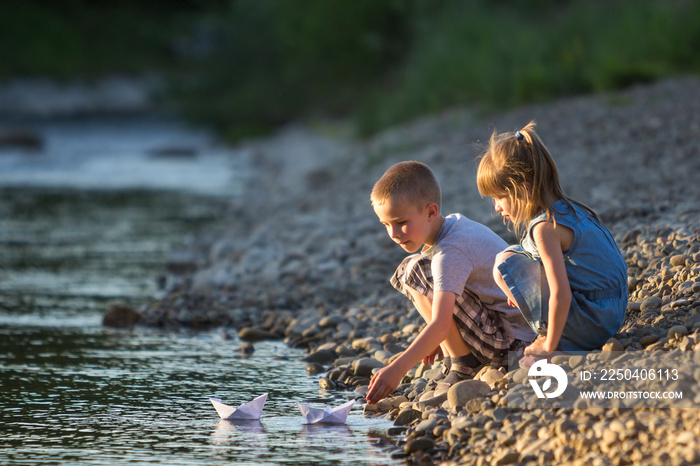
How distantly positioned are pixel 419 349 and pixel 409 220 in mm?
465

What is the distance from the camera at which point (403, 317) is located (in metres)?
4.47

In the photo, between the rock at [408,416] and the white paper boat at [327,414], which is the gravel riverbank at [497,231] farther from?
the white paper boat at [327,414]

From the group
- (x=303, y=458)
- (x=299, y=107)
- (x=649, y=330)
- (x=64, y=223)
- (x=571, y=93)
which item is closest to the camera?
(x=303, y=458)

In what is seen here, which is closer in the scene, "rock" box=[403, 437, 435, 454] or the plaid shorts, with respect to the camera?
"rock" box=[403, 437, 435, 454]

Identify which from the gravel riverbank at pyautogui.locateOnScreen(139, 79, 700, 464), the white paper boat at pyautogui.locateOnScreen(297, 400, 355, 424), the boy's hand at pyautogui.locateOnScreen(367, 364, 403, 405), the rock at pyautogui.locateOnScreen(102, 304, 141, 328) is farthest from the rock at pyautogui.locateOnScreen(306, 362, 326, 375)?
the rock at pyautogui.locateOnScreen(102, 304, 141, 328)

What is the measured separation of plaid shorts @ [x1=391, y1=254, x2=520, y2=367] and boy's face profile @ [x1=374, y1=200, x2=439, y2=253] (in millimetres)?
91

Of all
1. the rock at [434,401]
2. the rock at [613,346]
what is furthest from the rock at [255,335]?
the rock at [613,346]

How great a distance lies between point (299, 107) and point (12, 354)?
792 inches

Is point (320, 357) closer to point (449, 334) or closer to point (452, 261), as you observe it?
point (449, 334)

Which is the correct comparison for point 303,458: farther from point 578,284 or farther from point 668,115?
point 668,115

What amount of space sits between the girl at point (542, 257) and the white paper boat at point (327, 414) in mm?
678

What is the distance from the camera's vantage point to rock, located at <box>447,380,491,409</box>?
122 inches

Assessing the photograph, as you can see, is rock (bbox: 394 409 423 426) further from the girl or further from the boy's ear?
the boy's ear

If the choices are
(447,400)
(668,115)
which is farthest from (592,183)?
(447,400)
